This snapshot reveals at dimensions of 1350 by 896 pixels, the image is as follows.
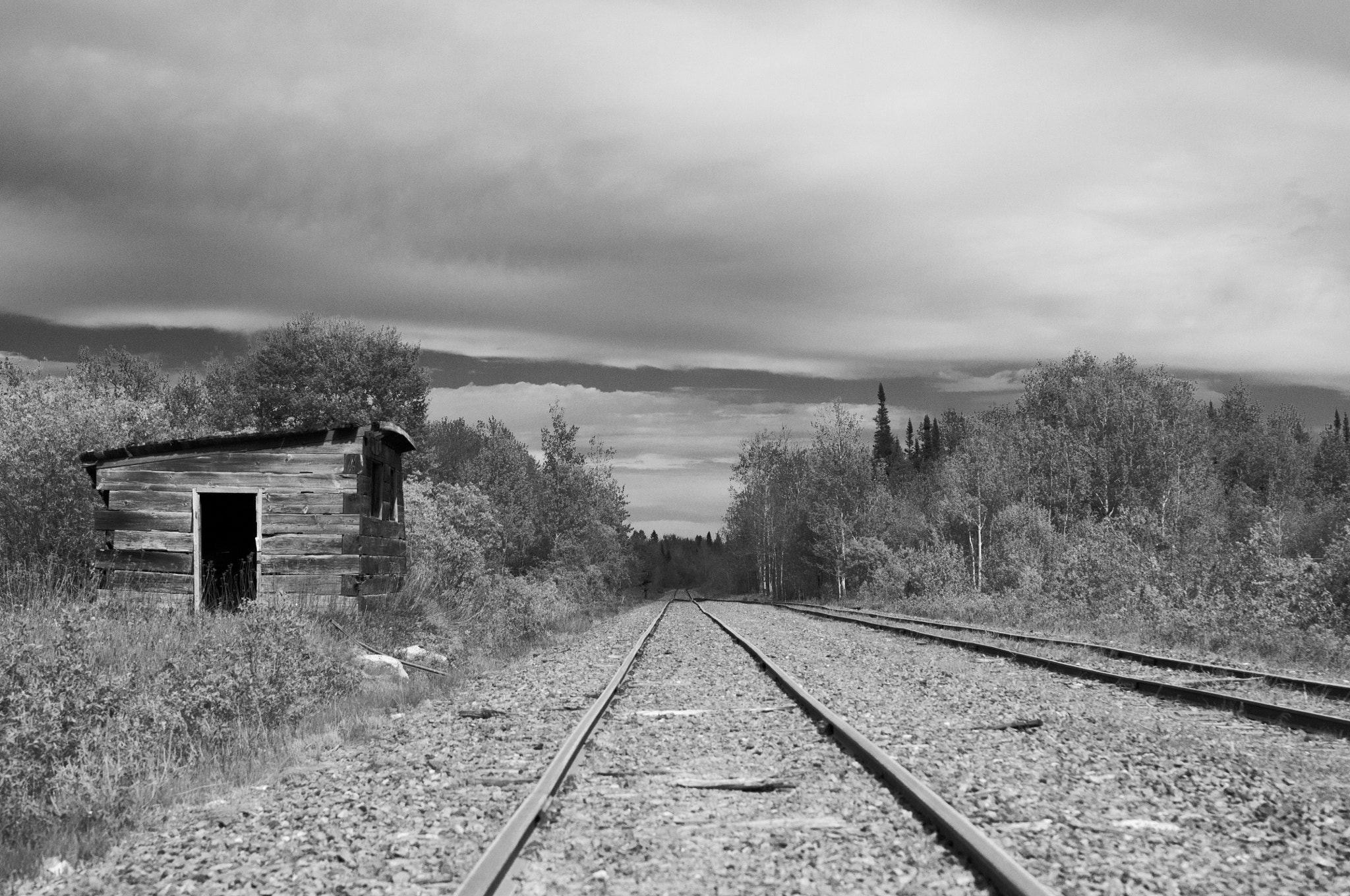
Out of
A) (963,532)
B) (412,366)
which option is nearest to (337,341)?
(412,366)

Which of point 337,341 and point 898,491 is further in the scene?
point 898,491

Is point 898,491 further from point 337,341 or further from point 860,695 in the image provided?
point 860,695

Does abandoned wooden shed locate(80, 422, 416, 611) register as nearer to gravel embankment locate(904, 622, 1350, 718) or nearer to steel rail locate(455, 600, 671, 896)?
steel rail locate(455, 600, 671, 896)

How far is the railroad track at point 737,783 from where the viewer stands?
4.33m

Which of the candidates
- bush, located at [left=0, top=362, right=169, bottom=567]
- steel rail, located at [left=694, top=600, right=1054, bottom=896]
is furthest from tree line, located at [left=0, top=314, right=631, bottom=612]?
steel rail, located at [left=694, top=600, right=1054, bottom=896]

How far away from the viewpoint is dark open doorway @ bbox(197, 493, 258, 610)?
1800 centimetres

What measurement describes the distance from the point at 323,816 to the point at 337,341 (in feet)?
128

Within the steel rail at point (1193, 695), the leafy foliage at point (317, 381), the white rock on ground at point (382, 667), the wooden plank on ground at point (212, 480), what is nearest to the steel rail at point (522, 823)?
the white rock on ground at point (382, 667)

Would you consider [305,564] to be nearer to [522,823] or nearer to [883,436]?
[522,823]

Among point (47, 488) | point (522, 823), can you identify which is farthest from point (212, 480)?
Result: point (522, 823)

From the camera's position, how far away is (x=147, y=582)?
15117mm

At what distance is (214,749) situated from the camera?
25.1 feet

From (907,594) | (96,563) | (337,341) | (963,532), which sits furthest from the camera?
(963,532)

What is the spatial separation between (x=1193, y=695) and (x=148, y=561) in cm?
1416
